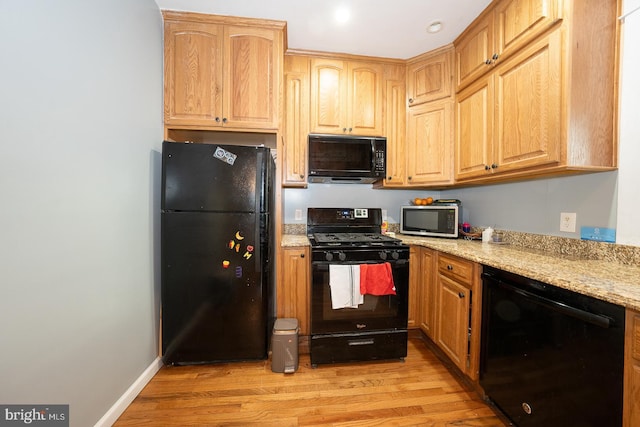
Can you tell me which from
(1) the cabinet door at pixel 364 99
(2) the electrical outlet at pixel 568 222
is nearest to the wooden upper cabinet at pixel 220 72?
(1) the cabinet door at pixel 364 99

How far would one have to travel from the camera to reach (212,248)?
169 cm

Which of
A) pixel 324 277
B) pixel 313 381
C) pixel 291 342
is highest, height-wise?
pixel 324 277

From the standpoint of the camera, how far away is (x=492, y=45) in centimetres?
167

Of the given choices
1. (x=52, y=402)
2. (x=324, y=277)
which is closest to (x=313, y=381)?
(x=324, y=277)

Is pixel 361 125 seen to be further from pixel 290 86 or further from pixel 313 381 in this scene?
pixel 313 381

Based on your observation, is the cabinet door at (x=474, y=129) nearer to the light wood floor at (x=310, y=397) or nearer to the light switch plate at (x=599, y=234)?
the light switch plate at (x=599, y=234)

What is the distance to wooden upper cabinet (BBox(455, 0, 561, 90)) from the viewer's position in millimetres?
1334

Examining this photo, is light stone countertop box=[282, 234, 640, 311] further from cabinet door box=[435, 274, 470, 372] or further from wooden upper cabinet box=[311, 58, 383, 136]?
wooden upper cabinet box=[311, 58, 383, 136]

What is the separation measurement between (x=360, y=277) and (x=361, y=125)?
141 centimetres

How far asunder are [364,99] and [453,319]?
201cm

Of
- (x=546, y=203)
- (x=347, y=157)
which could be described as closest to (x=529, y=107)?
(x=546, y=203)

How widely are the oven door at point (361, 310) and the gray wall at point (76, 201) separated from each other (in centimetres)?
118

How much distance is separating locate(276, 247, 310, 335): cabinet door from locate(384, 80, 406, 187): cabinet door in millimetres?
1119

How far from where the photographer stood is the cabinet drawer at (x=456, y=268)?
154 cm
